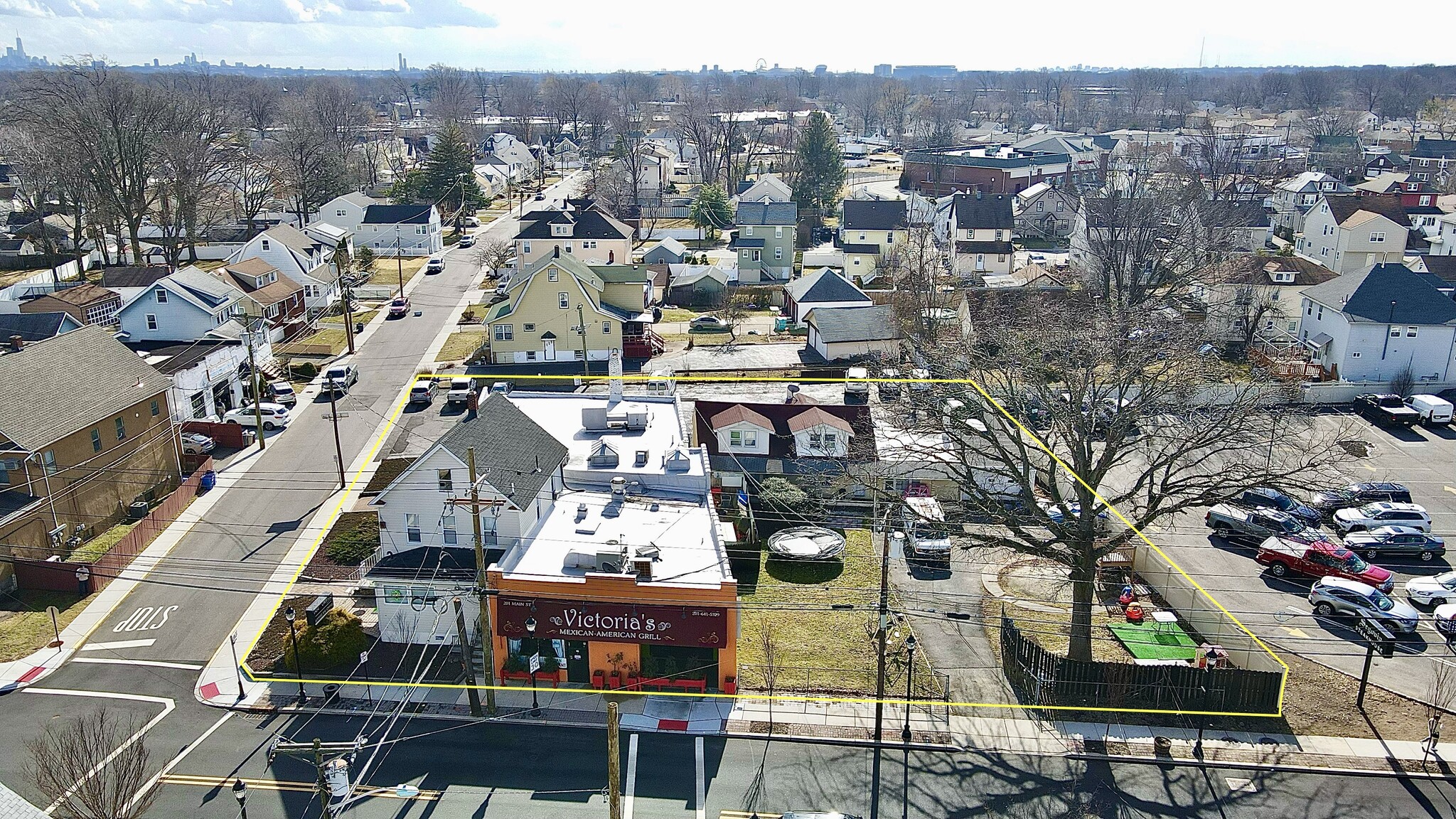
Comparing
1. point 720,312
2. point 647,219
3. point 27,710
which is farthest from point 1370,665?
point 647,219

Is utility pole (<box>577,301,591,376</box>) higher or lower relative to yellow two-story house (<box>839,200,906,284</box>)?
lower

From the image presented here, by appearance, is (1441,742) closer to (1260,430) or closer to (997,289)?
(1260,430)

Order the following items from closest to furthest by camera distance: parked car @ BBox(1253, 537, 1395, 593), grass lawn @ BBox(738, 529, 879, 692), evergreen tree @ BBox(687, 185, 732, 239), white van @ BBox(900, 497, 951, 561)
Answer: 1. grass lawn @ BBox(738, 529, 879, 692)
2. parked car @ BBox(1253, 537, 1395, 593)
3. white van @ BBox(900, 497, 951, 561)
4. evergreen tree @ BBox(687, 185, 732, 239)

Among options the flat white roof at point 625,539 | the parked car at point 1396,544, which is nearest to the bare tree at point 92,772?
the flat white roof at point 625,539

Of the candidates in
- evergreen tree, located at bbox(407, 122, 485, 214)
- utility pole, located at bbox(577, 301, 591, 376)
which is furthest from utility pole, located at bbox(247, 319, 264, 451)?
evergreen tree, located at bbox(407, 122, 485, 214)

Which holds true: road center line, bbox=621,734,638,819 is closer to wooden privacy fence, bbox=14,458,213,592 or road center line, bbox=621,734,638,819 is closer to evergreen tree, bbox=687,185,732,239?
wooden privacy fence, bbox=14,458,213,592

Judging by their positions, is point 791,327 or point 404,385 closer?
point 404,385
